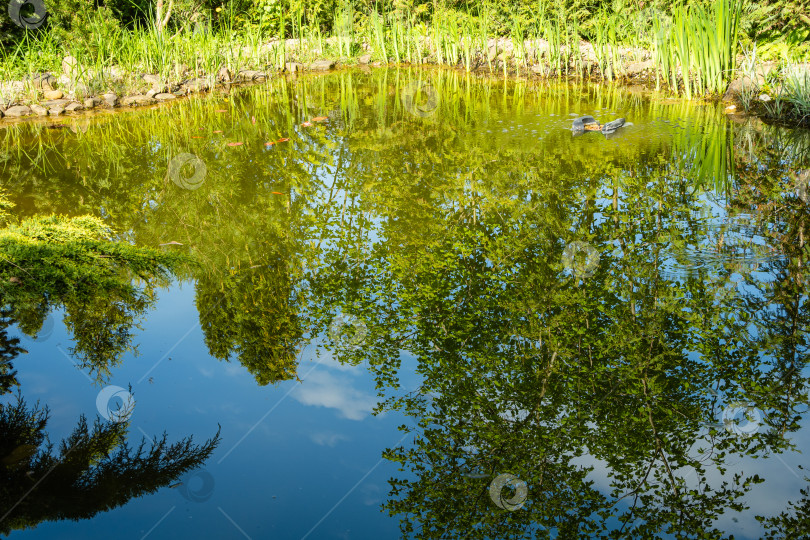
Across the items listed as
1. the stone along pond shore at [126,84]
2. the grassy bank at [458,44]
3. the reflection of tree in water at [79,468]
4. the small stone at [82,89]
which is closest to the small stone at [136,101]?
the stone along pond shore at [126,84]

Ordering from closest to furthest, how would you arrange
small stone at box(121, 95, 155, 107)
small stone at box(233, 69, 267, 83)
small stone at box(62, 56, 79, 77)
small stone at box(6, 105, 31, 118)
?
1. small stone at box(6, 105, 31, 118)
2. small stone at box(62, 56, 79, 77)
3. small stone at box(121, 95, 155, 107)
4. small stone at box(233, 69, 267, 83)

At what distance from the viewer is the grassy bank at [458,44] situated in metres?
7.91

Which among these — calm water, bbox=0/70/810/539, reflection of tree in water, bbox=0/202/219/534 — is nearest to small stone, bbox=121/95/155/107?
calm water, bbox=0/70/810/539

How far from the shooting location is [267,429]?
2.78 m

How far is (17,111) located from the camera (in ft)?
29.3

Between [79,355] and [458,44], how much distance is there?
386 inches

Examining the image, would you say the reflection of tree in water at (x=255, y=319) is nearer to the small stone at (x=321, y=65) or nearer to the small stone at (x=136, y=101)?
the small stone at (x=136, y=101)

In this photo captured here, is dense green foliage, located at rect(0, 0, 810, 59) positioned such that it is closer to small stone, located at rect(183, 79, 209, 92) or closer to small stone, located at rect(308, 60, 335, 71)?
small stone, located at rect(308, 60, 335, 71)

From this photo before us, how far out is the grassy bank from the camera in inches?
312

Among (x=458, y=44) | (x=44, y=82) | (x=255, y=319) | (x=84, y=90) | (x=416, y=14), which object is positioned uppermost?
(x=416, y=14)

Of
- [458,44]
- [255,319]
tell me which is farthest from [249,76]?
[255,319]

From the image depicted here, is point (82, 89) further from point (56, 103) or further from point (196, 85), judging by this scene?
point (196, 85)

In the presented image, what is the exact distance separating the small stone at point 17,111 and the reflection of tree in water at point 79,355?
201 inches

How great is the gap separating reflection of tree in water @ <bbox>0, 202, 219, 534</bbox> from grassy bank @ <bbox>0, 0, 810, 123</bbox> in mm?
6255
